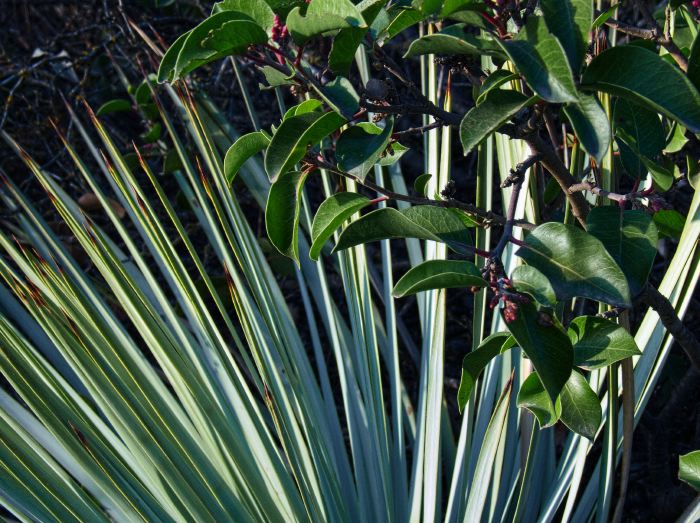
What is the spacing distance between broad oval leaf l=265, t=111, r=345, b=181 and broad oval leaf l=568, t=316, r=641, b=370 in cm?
30

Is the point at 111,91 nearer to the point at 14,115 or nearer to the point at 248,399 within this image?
the point at 14,115

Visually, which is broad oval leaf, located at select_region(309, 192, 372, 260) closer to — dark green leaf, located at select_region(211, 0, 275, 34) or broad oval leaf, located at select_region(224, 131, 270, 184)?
broad oval leaf, located at select_region(224, 131, 270, 184)

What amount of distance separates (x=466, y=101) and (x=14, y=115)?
130cm

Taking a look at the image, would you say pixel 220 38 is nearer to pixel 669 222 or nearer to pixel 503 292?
pixel 503 292

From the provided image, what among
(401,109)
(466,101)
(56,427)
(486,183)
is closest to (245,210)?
(466,101)

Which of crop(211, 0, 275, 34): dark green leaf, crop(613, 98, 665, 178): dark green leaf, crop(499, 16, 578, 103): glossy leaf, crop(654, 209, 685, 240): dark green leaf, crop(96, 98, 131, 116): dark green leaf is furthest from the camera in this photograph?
crop(96, 98, 131, 116): dark green leaf

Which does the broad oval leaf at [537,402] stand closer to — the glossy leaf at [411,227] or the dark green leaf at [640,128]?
the glossy leaf at [411,227]

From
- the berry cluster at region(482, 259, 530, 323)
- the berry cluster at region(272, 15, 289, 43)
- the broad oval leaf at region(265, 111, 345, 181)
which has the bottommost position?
the berry cluster at region(482, 259, 530, 323)

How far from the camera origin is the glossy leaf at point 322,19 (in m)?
0.60

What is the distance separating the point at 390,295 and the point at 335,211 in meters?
0.38

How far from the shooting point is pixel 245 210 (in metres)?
2.18

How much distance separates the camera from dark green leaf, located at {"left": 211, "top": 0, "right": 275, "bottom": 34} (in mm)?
645

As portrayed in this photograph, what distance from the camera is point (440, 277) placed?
24.2 inches

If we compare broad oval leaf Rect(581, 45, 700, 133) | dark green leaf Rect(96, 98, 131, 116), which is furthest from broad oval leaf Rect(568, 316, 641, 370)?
dark green leaf Rect(96, 98, 131, 116)
